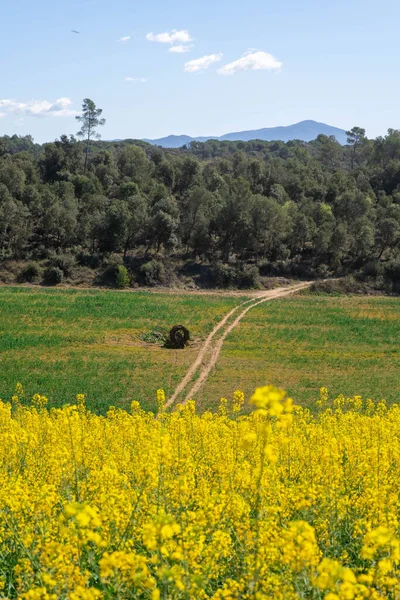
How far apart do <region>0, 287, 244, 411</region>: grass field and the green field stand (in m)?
0.07

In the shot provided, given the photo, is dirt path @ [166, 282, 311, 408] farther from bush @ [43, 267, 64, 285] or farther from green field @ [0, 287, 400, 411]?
bush @ [43, 267, 64, 285]

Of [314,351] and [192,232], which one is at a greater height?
[192,232]

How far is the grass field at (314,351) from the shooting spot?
3008 centimetres

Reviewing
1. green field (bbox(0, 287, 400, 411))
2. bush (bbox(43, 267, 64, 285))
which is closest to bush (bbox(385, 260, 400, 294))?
green field (bbox(0, 287, 400, 411))

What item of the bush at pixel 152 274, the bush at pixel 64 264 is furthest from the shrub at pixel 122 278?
the bush at pixel 64 264

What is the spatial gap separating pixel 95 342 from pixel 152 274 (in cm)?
2268

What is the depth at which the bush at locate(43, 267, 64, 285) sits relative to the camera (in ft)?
193

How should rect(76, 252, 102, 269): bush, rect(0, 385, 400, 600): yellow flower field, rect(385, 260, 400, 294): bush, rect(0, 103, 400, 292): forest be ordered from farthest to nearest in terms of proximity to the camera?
rect(76, 252, 102, 269): bush, rect(0, 103, 400, 292): forest, rect(385, 260, 400, 294): bush, rect(0, 385, 400, 600): yellow flower field

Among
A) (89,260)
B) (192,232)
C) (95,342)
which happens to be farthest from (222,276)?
(95,342)

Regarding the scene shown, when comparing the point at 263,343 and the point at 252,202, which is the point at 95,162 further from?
the point at 263,343

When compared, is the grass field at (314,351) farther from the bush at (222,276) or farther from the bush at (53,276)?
the bush at (53,276)

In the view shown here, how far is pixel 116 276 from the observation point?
59.6 m

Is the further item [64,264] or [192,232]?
[192,232]

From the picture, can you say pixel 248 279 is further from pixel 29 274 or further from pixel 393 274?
pixel 29 274
